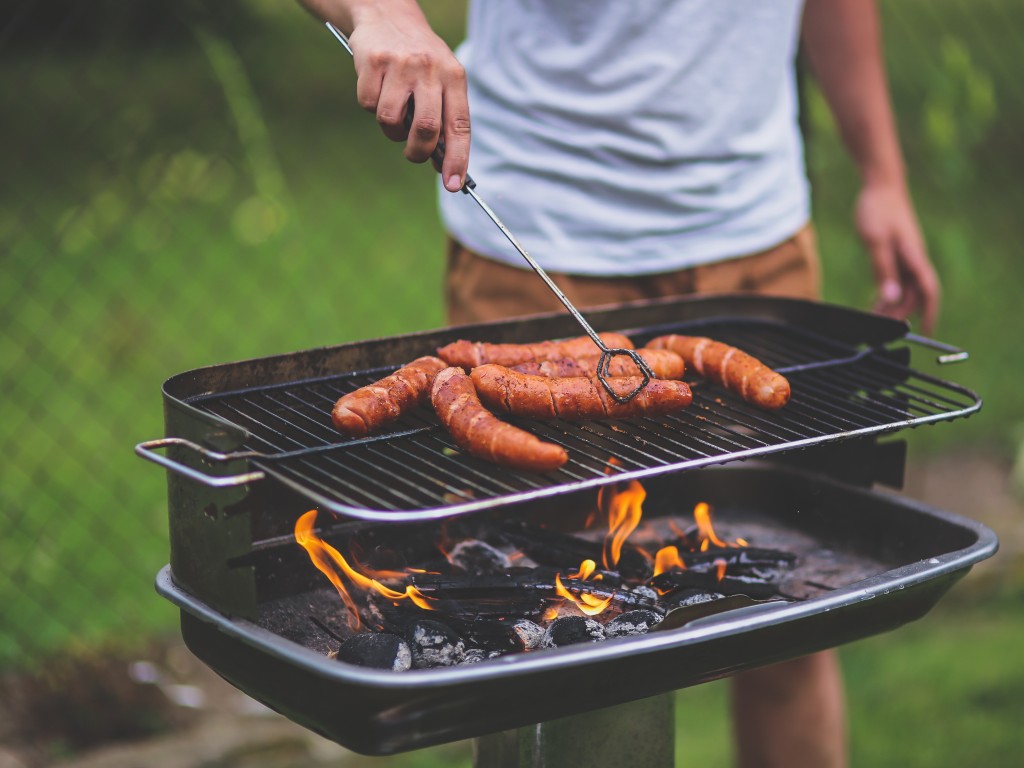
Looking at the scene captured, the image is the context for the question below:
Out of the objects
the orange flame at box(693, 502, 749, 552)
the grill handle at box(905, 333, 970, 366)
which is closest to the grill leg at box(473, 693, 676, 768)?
the orange flame at box(693, 502, 749, 552)

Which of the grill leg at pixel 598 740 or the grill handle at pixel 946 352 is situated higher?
the grill handle at pixel 946 352

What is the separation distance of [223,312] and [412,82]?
18.4 feet

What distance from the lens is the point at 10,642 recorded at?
4.05 m

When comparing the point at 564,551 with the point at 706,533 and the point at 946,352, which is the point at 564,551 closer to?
the point at 706,533

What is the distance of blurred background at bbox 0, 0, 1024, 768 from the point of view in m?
3.91

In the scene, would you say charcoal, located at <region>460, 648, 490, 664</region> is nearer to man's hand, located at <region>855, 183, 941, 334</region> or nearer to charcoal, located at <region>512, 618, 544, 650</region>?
charcoal, located at <region>512, 618, 544, 650</region>

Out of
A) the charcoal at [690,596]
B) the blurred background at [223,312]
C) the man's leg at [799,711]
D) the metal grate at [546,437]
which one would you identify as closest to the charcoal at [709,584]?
the charcoal at [690,596]

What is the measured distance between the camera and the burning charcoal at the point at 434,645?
1.94 m

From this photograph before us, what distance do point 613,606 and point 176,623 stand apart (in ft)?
8.65

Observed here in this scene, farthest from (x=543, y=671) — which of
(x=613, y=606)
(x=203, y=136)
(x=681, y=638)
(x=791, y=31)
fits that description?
(x=203, y=136)

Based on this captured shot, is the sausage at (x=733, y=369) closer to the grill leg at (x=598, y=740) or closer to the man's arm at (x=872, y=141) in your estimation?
the grill leg at (x=598, y=740)

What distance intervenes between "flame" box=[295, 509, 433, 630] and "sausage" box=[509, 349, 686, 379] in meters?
0.47

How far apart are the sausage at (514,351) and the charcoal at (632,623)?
1.84 ft

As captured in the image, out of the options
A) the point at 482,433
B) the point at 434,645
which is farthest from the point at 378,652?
the point at 482,433
